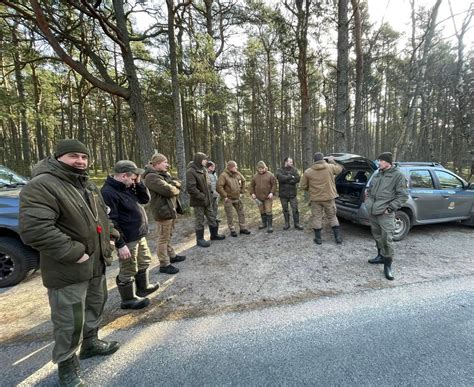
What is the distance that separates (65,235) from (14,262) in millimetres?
3085

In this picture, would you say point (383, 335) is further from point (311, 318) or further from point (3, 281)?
point (3, 281)

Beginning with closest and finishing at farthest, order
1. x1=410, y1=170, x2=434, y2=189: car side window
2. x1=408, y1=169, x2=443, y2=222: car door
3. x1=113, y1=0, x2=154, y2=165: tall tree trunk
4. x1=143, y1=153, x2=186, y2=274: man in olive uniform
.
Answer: x1=143, y1=153, x2=186, y2=274: man in olive uniform → x1=408, y1=169, x2=443, y2=222: car door → x1=410, y1=170, x2=434, y2=189: car side window → x1=113, y1=0, x2=154, y2=165: tall tree trunk

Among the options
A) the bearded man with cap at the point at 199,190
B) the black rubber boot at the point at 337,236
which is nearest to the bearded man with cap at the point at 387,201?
the black rubber boot at the point at 337,236

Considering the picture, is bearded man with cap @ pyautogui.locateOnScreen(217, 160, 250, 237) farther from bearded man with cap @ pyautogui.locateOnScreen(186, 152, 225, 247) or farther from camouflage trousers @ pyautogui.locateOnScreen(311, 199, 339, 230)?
camouflage trousers @ pyautogui.locateOnScreen(311, 199, 339, 230)

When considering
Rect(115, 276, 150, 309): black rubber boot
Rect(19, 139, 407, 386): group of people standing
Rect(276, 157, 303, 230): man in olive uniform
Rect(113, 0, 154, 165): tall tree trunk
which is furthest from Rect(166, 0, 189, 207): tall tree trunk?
Rect(115, 276, 150, 309): black rubber boot

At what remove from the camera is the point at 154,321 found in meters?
2.99

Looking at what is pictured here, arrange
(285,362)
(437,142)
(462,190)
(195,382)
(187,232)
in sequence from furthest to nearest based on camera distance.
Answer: (437,142), (187,232), (462,190), (285,362), (195,382)

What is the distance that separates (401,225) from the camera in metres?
5.51

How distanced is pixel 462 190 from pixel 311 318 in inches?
232

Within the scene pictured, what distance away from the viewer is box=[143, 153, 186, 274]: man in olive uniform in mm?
4152

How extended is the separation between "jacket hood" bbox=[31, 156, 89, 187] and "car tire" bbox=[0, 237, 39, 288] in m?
2.80

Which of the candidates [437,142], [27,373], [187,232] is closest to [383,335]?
[27,373]

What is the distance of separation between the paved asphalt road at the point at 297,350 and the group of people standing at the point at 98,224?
0.43 meters

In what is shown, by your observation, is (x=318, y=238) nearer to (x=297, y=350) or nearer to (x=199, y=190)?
(x=199, y=190)
